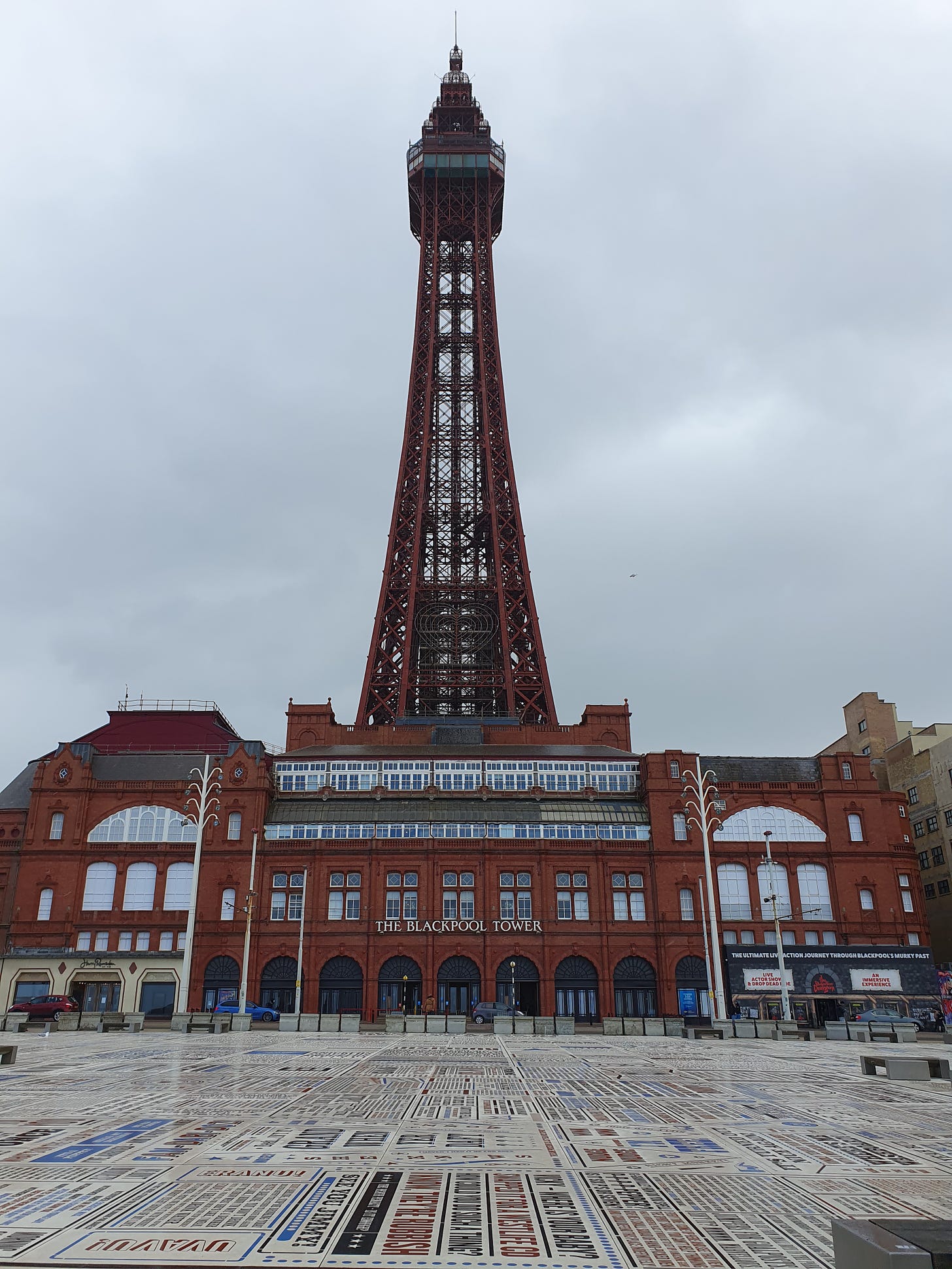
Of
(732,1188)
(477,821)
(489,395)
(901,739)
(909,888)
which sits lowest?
(732,1188)

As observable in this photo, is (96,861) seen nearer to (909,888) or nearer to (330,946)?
(330,946)

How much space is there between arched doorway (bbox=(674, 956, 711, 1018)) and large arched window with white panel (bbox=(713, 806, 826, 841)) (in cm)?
842

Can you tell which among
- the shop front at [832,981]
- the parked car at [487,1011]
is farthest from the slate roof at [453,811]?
the parked car at [487,1011]

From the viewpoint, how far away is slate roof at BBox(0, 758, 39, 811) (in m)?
68.2

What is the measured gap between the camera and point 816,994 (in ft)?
189

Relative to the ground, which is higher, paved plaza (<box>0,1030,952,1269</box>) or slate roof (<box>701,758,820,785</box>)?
slate roof (<box>701,758,820,785</box>)

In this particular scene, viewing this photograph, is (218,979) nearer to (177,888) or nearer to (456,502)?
(177,888)

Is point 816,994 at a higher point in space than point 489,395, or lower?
lower

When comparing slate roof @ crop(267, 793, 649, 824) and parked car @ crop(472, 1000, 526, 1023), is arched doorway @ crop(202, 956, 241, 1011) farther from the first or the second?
parked car @ crop(472, 1000, 526, 1023)

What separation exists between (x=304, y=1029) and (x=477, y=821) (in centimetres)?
2646

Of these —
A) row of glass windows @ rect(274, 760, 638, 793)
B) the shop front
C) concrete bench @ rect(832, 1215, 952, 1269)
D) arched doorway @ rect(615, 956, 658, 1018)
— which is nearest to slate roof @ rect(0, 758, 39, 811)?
row of glass windows @ rect(274, 760, 638, 793)

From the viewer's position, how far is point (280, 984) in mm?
60625

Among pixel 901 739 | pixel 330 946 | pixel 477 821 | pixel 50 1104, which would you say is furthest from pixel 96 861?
pixel 901 739

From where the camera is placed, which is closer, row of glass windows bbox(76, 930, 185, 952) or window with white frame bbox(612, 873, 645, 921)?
row of glass windows bbox(76, 930, 185, 952)
